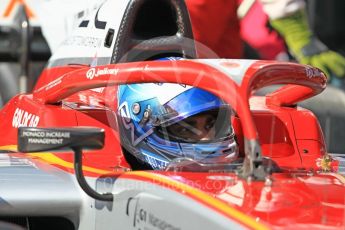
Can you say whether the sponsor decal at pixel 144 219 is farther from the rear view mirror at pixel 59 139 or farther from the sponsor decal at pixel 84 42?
the sponsor decal at pixel 84 42

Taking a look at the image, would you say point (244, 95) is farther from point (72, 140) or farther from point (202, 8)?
point (202, 8)

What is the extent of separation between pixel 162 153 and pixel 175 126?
4.1 inches

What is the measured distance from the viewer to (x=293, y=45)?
245 inches

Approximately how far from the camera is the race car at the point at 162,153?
236 centimetres

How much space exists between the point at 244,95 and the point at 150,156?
0.56 m

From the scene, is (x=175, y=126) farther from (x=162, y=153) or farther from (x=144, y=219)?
(x=144, y=219)

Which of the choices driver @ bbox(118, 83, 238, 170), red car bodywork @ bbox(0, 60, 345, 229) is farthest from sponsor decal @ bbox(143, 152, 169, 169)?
red car bodywork @ bbox(0, 60, 345, 229)

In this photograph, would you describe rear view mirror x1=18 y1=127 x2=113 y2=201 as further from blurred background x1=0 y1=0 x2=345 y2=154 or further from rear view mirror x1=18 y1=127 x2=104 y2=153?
blurred background x1=0 y1=0 x2=345 y2=154

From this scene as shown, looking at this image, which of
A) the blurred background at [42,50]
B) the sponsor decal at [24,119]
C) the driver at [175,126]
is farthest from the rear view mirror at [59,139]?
the blurred background at [42,50]

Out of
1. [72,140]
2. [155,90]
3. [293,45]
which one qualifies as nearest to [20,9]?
[293,45]

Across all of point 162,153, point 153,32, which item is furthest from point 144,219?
point 153,32

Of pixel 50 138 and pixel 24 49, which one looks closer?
pixel 50 138

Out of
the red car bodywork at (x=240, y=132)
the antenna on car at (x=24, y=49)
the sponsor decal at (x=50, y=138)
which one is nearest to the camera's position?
the red car bodywork at (x=240, y=132)

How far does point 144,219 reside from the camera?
2469mm
